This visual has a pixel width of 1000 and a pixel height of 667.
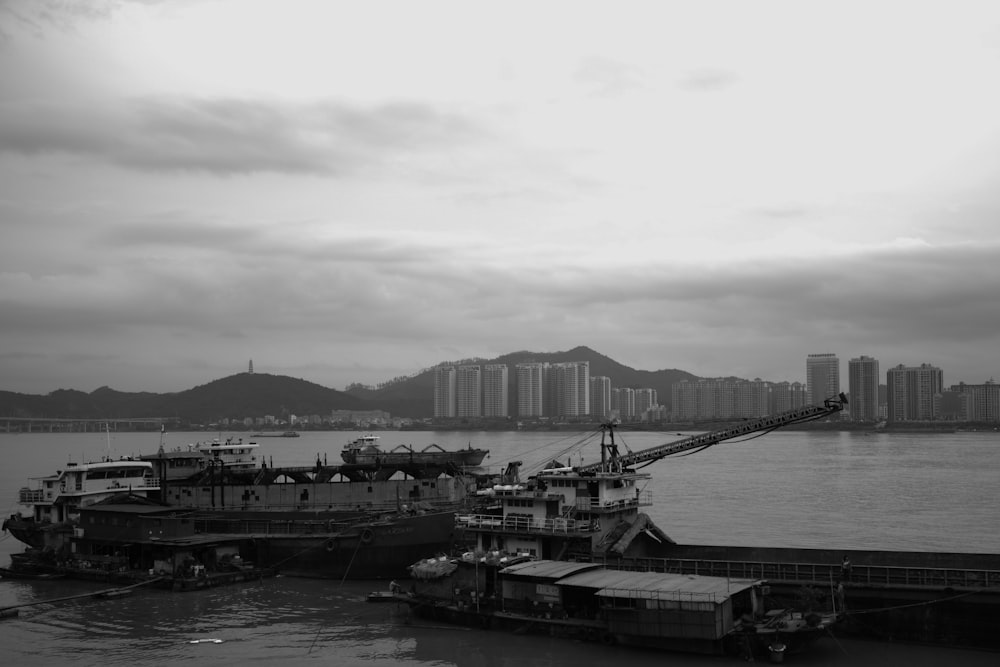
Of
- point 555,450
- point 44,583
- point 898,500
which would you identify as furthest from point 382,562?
point 555,450

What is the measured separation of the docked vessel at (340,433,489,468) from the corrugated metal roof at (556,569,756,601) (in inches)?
827

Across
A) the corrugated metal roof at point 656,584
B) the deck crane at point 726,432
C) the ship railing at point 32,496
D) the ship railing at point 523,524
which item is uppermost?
the deck crane at point 726,432

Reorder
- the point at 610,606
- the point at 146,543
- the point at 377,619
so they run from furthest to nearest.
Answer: the point at 146,543
the point at 377,619
the point at 610,606

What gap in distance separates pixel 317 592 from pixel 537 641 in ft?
40.7

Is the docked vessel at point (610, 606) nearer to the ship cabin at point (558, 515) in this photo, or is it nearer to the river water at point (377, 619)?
the river water at point (377, 619)

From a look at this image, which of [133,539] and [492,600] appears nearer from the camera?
[492,600]

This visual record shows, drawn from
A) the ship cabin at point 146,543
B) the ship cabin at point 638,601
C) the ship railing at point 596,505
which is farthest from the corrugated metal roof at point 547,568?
the ship cabin at point 146,543

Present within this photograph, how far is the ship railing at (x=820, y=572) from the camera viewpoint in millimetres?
26391

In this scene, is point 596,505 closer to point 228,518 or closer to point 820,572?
point 820,572

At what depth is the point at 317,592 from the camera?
36312 millimetres

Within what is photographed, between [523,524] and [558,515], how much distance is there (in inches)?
53.4

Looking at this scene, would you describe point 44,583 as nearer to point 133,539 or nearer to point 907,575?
point 133,539

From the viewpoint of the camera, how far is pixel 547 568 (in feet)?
96.0

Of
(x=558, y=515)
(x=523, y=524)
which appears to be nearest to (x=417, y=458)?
(x=523, y=524)
